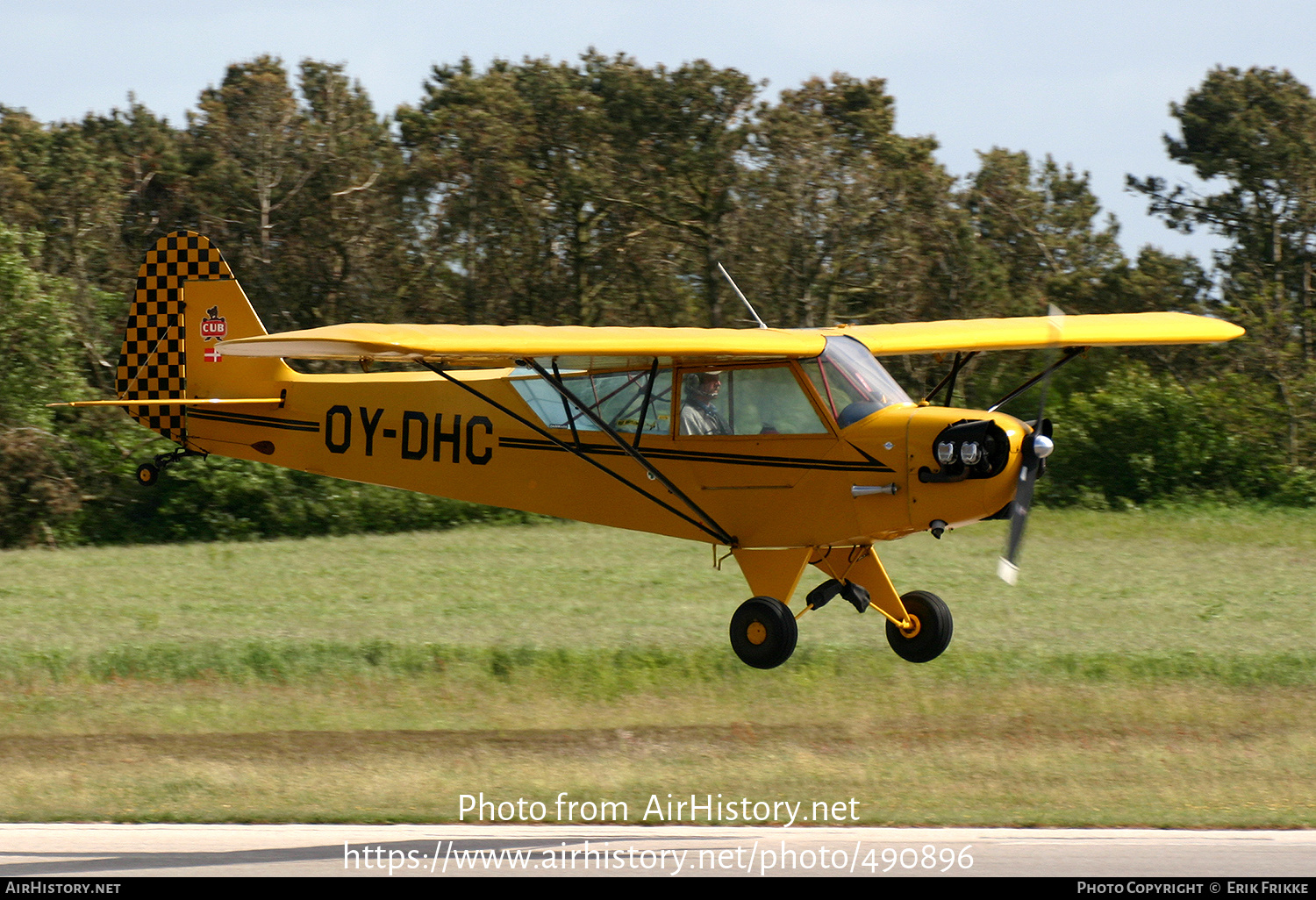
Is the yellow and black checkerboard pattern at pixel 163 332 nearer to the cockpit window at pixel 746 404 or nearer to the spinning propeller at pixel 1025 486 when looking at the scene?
the cockpit window at pixel 746 404

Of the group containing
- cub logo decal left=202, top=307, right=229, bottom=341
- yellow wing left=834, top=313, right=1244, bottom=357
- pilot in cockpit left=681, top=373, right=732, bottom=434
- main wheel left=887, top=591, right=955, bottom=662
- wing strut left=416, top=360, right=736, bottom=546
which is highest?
yellow wing left=834, top=313, right=1244, bottom=357

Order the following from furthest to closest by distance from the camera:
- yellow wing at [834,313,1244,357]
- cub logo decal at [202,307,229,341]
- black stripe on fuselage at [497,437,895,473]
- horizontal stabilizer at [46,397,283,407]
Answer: cub logo decal at [202,307,229,341] < horizontal stabilizer at [46,397,283,407] < yellow wing at [834,313,1244,357] < black stripe on fuselage at [497,437,895,473]

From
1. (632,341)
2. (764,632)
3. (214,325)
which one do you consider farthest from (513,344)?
(214,325)

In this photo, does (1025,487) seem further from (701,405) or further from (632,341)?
(632,341)

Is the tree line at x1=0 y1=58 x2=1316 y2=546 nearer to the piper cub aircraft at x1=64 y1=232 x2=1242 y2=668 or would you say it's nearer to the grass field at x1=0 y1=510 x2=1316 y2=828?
the grass field at x1=0 y1=510 x2=1316 y2=828

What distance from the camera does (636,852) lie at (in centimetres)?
1513

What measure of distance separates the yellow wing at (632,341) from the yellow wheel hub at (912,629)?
2.41 m

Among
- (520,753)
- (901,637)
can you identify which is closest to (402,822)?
(520,753)

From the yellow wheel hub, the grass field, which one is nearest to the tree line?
the grass field

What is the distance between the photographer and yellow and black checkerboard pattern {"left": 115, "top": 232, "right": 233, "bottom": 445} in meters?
14.9

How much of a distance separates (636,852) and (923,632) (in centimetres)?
463

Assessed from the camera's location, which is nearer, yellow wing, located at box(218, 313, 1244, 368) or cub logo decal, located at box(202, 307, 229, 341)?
yellow wing, located at box(218, 313, 1244, 368)

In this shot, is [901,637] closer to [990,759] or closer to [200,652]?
[990,759]

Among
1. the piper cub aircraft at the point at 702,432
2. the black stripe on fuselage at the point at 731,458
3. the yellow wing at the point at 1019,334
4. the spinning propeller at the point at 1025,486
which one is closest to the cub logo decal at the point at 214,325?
the piper cub aircraft at the point at 702,432
